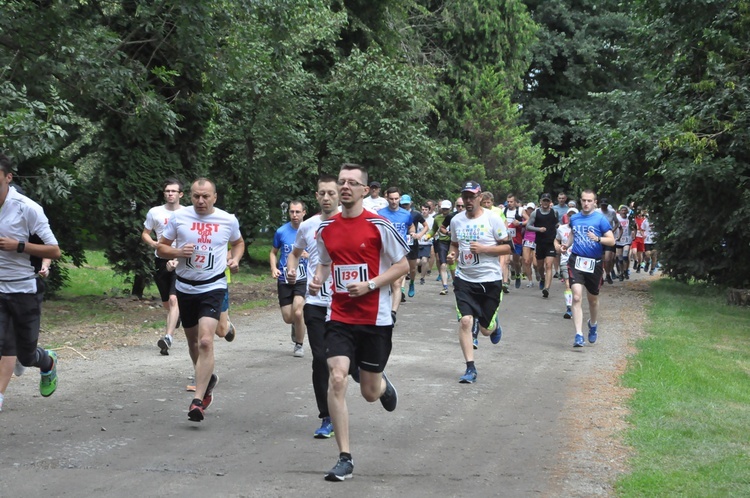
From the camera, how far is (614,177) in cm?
2558

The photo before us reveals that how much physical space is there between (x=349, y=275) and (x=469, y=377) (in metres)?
4.30

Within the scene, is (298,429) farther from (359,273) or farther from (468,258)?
(468,258)

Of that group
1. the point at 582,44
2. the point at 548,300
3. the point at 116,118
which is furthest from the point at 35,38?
the point at 582,44

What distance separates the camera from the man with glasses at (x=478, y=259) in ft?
38.5

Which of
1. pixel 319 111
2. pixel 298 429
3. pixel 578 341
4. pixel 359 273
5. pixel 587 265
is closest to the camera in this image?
pixel 359 273

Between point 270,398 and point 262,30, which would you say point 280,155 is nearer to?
point 262,30

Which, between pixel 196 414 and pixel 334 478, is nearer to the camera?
pixel 334 478

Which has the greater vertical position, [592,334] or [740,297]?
[592,334]

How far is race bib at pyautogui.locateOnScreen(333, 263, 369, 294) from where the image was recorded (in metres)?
7.32

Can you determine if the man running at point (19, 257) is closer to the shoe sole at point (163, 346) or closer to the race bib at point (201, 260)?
the race bib at point (201, 260)

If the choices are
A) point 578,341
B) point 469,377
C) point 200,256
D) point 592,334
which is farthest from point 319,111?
point 200,256

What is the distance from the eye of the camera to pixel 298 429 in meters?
8.58

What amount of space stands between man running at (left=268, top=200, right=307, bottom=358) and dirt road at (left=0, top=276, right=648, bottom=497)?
2.10 ft

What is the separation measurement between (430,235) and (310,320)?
1435 centimetres
